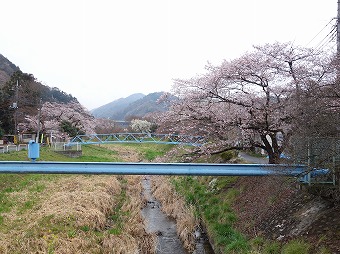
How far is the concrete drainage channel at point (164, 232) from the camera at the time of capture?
36.7ft

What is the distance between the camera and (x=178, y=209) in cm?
1439

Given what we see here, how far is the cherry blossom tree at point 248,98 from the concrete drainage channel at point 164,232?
353cm

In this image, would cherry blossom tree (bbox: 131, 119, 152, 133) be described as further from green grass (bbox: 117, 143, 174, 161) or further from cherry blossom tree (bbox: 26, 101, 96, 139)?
cherry blossom tree (bbox: 26, 101, 96, 139)

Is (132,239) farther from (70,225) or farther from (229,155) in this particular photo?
(229,155)

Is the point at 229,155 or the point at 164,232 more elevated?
the point at 229,155

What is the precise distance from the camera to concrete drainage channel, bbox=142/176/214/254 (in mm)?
11185

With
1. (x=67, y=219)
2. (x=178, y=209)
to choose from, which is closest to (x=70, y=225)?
(x=67, y=219)

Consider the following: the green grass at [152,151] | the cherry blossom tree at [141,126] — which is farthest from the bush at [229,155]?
the cherry blossom tree at [141,126]

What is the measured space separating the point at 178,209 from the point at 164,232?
165 centimetres

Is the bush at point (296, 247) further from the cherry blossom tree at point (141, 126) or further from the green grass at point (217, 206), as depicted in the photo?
the cherry blossom tree at point (141, 126)

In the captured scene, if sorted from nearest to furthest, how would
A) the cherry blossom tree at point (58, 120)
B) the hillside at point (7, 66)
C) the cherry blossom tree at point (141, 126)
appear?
the cherry blossom tree at point (58, 120)
the cherry blossom tree at point (141, 126)
the hillside at point (7, 66)

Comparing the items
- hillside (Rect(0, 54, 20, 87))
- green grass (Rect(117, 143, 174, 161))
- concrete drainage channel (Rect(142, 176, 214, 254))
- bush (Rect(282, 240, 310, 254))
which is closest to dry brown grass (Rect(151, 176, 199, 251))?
concrete drainage channel (Rect(142, 176, 214, 254))

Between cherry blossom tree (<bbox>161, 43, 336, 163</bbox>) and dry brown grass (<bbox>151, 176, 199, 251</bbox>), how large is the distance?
2.79 meters

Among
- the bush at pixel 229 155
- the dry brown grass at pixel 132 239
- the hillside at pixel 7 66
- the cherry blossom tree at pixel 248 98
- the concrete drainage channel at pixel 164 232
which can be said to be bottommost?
the concrete drainage channel at pixel 164 232
